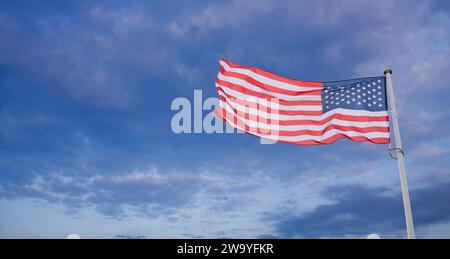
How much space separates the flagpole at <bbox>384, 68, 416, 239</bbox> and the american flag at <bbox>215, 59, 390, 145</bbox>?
0.26m

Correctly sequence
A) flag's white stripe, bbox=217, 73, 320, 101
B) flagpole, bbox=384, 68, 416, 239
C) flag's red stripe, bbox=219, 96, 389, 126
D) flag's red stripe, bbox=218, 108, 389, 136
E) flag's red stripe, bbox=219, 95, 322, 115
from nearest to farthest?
flagpole, bbox=384, 68, 416, 239, flag's red stripe, bbox=218, 108, 389, 136, flag's red stripe, bbox=219, 96, 389, 126, flag's red stripe, bbox=219, 95, 322, 115, flag's white stripe, bbox=217, 73, 320, 101

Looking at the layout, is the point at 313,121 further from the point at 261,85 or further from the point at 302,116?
the point at 261,85

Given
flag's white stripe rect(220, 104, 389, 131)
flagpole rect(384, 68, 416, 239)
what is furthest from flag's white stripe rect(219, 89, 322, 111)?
flagpole rect(384, 68, 416, 239)

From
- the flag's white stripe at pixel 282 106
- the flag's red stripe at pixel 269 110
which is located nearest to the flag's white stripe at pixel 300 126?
the flag's red stripe at pixel 269 110

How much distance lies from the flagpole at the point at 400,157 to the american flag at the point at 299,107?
26 centimetres

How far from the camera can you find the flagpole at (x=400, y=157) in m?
11.0

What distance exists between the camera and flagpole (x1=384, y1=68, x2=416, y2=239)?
1096 cm

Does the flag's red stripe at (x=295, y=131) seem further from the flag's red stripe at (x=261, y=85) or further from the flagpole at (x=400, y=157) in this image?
the flag's red stripe at (x=261, y=85)

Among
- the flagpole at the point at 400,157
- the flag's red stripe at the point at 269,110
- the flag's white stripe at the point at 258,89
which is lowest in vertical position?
the flagpole at the point at 400,157

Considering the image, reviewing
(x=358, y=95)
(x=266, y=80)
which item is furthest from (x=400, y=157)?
(x=266, y=80)

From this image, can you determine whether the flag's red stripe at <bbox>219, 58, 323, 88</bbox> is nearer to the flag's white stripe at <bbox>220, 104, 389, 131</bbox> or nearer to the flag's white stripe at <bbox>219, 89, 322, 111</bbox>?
the flag's white stripe at <bbox>219, 89, 322, 111</bbox>
